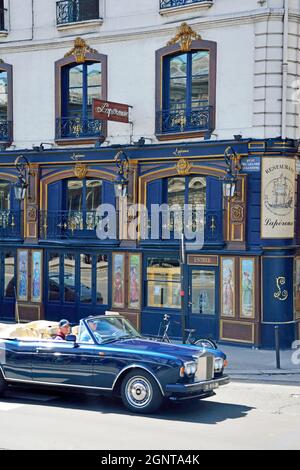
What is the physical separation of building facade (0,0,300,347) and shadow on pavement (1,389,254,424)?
20.7 feet

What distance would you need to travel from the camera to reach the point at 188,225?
68.1 ft

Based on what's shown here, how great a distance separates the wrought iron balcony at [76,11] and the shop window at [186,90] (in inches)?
111

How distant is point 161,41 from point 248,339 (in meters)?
8.43

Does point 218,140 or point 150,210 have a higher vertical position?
point 218,140

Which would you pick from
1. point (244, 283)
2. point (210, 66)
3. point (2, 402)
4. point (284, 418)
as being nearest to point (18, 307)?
point (244, 283)

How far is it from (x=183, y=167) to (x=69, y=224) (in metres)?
4.21

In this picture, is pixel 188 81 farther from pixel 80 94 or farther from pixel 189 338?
pixel 189 338

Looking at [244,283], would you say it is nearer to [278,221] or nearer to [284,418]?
[278,221]

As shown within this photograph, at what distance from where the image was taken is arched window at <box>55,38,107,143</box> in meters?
22.2

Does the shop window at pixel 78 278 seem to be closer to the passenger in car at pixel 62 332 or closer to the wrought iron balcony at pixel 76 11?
the wrought iron balcony at pixel 76 11

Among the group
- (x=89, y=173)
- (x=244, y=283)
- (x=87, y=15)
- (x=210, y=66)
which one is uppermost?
(x=87, y=15)

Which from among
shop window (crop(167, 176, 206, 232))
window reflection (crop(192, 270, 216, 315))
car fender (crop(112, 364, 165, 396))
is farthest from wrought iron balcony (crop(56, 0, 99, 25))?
car fender (crop(112, 364, 165, 396))

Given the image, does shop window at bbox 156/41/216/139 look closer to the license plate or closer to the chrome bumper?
the license plate

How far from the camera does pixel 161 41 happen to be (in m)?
21.1
